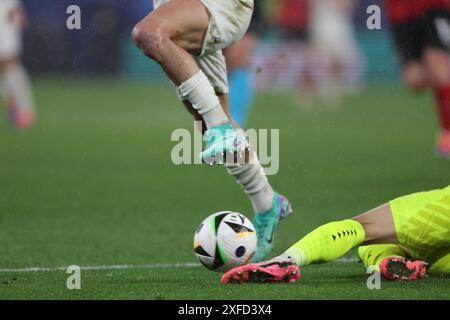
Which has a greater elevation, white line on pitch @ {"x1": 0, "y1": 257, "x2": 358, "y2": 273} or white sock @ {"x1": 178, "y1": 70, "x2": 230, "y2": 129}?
white sock @ {"x1": 178, "y1": 70, "x2": 230, "y2": 129}

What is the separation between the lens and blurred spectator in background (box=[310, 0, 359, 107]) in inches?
821

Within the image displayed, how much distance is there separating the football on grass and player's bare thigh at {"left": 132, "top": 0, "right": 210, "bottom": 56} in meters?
0.84

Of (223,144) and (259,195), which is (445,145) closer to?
(259,195)

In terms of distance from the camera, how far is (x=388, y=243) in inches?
193

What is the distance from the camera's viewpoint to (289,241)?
20.6 feet

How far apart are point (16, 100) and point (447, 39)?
21.2 feet

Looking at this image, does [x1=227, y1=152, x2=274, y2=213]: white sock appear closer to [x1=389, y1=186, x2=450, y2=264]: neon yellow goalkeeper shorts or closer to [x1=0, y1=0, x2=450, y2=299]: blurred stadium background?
[x1=0, y1=0, x2=450, y2=299]: blurred stadium background

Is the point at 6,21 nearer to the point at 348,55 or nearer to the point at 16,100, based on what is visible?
the point at 16,100

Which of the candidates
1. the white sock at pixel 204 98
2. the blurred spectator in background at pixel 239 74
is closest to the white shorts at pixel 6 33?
the blurred spectator in background at pixel 239 74

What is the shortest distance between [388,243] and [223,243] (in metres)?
0.73

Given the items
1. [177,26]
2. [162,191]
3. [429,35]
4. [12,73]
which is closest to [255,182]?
[177,26]


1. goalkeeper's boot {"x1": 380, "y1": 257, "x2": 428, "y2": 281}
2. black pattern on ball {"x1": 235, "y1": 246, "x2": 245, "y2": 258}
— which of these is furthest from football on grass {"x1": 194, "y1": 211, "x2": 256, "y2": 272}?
goalkeeper's boot {"x1": 380, "y1": 257, "x2": 428, "y2": 281}

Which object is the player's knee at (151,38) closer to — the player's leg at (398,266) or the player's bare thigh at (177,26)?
the player's bare thigh at (177,26)

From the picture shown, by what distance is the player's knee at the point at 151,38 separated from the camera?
510 centimetres
